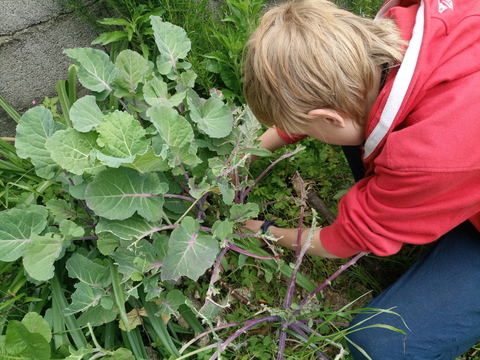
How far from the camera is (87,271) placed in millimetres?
1366

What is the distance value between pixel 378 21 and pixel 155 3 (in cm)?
116

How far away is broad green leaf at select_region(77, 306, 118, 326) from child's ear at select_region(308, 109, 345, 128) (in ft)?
3.43

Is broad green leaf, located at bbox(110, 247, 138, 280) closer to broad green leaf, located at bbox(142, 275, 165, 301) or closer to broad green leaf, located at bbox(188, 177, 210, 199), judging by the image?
broad green leaf, located at bbox(142, 275, 165, 301)

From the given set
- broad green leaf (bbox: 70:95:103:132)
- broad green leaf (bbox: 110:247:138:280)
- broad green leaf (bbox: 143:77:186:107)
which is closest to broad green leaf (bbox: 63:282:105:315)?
broad green leaf (bbox: 110:247:138:280)

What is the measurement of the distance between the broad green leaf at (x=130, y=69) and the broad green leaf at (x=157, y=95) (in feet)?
Result: 0.38

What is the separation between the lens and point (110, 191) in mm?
1212

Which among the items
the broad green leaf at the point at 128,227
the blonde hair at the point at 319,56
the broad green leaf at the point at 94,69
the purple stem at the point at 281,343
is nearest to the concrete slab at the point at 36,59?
the broad green leaf at the point at 94,69

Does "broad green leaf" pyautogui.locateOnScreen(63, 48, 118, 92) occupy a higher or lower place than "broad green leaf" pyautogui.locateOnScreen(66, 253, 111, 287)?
higher

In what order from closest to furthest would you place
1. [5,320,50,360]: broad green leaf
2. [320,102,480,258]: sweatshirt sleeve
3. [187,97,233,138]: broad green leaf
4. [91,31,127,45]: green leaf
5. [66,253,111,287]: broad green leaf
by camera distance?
[320,102,480,258]: sweatshirt sleeve, [5,320,50,360]: broad green leaf, [66,253,111,287]: broad green leaf, [187,97,233,138]: broad green leaf, [91,31,127,45]: green leaf

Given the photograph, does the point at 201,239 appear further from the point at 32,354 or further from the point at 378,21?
the point at 378,21

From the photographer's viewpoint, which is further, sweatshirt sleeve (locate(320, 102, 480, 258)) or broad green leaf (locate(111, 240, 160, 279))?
broad green leaf (locate(111, 240, 160, 279))

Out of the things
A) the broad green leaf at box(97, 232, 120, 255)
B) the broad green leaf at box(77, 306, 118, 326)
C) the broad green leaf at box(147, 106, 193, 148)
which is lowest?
the broad green leaf at box(77, 306, 118, 326)

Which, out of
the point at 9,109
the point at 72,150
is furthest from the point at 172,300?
the point at 9,109

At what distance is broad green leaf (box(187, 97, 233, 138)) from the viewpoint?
1454 mm
